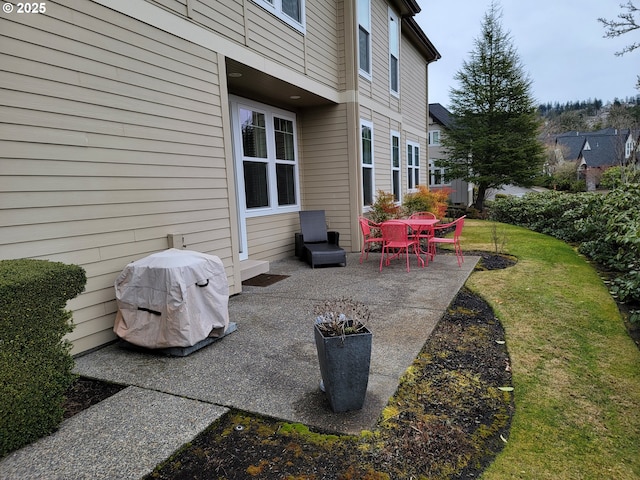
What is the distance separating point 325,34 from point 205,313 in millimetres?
6346

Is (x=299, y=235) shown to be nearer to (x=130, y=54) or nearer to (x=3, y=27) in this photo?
(x=130, y=54)

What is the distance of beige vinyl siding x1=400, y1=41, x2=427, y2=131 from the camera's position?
39.1 ft

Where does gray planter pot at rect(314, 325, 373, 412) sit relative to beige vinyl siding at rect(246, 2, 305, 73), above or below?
below

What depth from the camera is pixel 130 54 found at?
3701 millimetres

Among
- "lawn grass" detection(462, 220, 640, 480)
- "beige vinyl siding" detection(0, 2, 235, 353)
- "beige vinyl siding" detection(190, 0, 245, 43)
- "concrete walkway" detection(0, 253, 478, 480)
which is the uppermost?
"beige vinyl siding" detection(190, 0, 245, 43)

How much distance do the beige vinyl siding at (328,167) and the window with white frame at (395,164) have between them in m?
3.07

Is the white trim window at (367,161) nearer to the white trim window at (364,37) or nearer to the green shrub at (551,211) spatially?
the white trim window at (364,37)

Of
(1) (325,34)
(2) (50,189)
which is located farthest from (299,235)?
(2) (50,189)

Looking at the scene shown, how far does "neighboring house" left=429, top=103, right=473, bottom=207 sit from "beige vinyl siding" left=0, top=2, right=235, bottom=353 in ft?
56.2

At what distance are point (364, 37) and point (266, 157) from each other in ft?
13.4

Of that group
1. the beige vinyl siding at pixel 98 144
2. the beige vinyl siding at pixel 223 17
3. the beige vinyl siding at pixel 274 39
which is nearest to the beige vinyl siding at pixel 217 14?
the beige vinyl siding at pixel 223 17

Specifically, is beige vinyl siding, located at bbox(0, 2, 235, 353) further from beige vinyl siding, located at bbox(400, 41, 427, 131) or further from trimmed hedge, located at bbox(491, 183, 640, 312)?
beige vinyl siding, located at bbox(400, 41, 427, 131)

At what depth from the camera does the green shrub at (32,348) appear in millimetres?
1944

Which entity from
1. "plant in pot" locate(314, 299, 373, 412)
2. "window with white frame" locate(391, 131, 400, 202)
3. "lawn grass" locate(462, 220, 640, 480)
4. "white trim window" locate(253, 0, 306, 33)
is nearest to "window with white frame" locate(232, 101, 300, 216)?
"white trim window" locate(253, 0, 306, 33)
